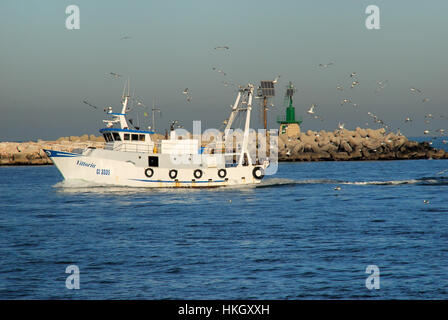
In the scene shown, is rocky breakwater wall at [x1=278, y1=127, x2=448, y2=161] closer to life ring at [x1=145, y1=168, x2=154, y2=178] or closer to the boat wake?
the boat wake

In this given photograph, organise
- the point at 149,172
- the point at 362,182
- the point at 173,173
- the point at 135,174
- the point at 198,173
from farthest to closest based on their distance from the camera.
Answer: the point at 362,182 < the point at 198,173 < the point at 173,173 < the point at 149,172 < the point at 135,174

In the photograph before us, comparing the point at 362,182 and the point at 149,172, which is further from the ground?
the point at 149,172

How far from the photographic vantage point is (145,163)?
4553cm

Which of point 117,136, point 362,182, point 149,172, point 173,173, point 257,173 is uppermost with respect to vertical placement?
point 117,136

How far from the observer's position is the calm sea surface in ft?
49.5

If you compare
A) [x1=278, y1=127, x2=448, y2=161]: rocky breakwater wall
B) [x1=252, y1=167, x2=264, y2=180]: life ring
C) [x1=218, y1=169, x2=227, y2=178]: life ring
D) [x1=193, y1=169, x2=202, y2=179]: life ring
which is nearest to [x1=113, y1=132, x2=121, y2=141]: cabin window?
[x1=193, y1=169, x2=202, y2=179]: life ring

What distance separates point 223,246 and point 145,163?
2519cm

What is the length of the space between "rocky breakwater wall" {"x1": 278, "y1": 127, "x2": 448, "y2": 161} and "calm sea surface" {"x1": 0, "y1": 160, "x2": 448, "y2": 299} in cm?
6496

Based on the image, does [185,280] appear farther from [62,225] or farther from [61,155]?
[61,155]

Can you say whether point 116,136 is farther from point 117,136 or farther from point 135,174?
point 135,174

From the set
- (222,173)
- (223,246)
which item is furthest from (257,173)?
(223,246)

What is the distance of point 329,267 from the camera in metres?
17.5

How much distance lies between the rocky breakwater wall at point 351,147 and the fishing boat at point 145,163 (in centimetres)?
5978

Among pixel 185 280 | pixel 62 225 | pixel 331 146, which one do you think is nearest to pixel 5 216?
pixel 62 225
